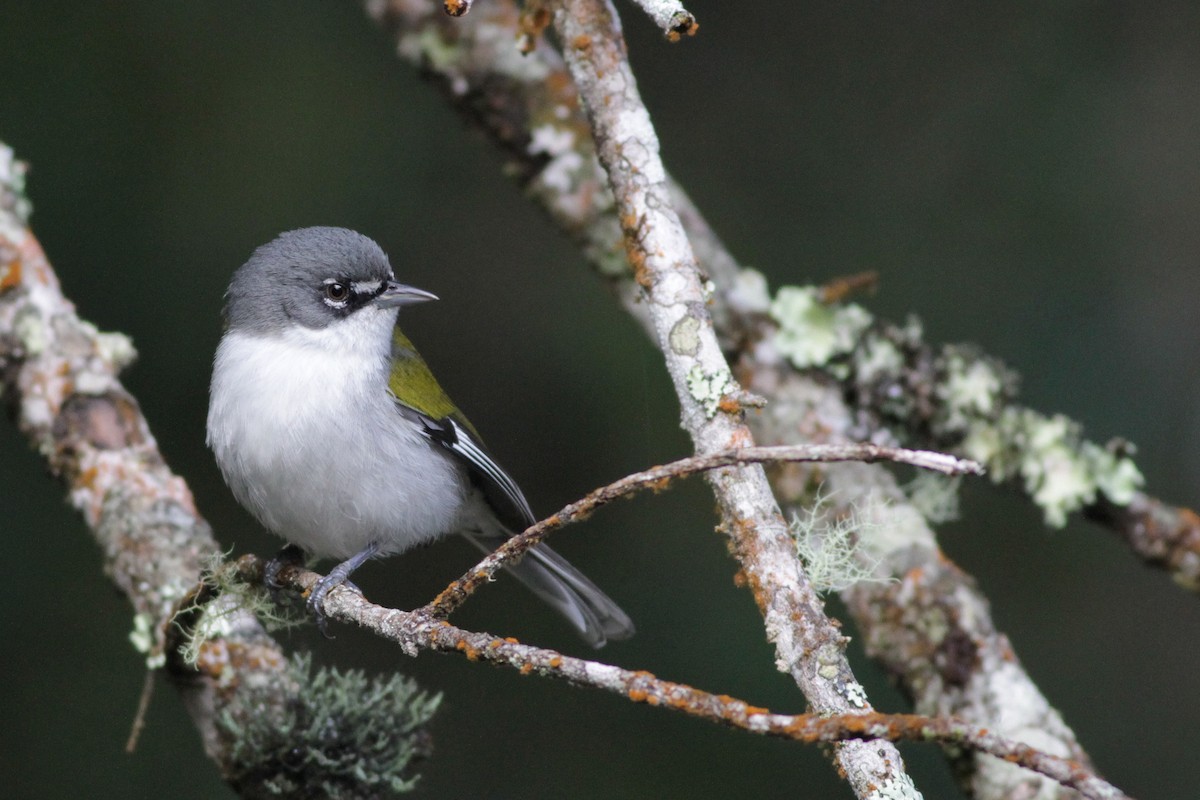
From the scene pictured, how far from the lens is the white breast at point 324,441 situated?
11.9 ft

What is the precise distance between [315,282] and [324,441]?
0.56m

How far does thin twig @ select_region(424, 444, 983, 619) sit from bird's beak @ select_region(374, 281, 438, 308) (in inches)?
76.1

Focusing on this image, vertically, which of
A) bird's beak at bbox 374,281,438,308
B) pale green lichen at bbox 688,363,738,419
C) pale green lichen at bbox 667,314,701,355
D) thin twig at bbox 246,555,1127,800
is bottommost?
thin twig at bbox 246,555,1127,800

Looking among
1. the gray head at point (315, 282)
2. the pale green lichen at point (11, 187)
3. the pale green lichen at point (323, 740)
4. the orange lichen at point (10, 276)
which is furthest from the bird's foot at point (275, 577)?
the pale green lichen at point (11, 187)

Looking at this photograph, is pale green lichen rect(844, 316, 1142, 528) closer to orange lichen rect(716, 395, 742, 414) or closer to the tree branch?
orange lichen rect(716, 395, 742, 414)

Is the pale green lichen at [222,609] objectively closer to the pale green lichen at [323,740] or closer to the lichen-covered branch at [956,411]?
the pale green lichen at [323,740]

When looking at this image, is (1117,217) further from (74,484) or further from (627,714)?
(74,484)

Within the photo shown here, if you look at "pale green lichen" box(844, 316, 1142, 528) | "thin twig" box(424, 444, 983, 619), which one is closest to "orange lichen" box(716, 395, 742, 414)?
"thin twig" box(424, 444, 983, 619)

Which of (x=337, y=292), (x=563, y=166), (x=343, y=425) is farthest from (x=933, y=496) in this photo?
(x=337, y=292)

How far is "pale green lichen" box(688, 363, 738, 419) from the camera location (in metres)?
2.61

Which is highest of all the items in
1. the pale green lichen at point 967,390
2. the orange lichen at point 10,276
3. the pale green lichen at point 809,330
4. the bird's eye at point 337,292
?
the pale green lichen at point 967,390

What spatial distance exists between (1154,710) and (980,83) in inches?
118

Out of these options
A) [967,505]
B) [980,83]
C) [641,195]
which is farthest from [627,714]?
[980,83]

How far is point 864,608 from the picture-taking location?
11.6ft
